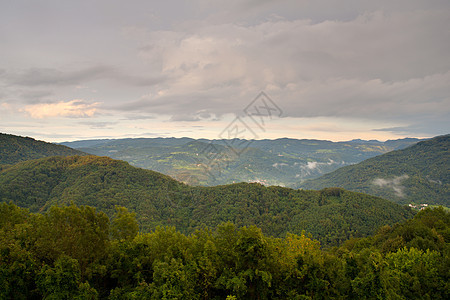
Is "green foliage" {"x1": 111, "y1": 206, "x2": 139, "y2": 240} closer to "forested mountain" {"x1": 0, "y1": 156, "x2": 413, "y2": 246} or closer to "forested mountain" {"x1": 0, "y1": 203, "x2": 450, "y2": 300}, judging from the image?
"forested mountain" {"x1": 0, "y1": 203, "x2": 450, "y2": 300}

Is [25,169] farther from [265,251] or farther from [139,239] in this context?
[265,251]

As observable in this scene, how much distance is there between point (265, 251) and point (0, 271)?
23441mm

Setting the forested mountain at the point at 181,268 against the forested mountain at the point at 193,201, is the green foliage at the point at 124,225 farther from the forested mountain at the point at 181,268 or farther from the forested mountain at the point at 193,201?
the forested mountain at the point at 193,201

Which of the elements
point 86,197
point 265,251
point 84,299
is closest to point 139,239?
point 84,299

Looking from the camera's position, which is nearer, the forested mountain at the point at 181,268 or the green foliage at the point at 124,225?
the forested mountain at the point at 181,268

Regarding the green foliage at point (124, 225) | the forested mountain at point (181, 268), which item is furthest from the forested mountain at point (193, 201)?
the forested mountain at point (181, 268)

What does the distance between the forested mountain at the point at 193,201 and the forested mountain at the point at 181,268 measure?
368 ft

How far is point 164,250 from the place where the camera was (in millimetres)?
25844

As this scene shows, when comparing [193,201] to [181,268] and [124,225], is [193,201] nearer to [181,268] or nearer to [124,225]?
[124,225]

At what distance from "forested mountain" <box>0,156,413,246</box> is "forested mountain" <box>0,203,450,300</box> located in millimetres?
112240

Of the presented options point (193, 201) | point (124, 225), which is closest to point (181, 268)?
point (124, 225)

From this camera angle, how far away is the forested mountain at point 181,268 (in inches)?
714

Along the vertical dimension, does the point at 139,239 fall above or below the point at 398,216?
above

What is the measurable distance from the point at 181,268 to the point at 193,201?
486 feet
